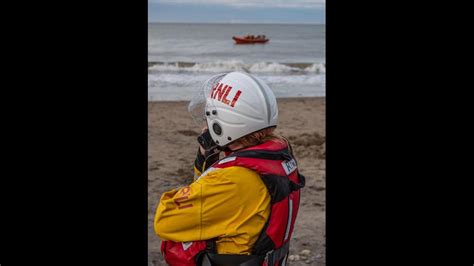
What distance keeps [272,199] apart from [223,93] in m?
0.61

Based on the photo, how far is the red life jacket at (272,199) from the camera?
2.71 metres

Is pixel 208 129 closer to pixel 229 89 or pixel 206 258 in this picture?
pixel 229 89

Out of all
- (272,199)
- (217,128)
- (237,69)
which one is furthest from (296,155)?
(237,69)

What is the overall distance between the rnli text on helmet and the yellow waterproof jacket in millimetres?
383

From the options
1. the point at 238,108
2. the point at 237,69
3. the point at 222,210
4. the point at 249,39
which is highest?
the point at 249,39

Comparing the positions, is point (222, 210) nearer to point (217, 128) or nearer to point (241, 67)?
point (217, 128)

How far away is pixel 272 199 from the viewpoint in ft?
8.89

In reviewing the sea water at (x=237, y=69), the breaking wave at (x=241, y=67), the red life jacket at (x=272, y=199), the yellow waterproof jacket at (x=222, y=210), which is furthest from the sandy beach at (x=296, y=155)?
the breaking wave at (x=241, y=67)

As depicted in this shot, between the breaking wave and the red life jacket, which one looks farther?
the breaking wave

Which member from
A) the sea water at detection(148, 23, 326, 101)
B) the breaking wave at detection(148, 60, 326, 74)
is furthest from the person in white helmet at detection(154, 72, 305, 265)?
the breaking wave at detection(148, 60, 326, 74)

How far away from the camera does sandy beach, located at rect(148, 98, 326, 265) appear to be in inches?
255

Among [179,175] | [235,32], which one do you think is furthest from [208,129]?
[235,32]

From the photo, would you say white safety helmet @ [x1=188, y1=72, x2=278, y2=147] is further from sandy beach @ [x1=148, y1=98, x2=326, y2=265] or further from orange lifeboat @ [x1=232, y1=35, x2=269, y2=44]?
orange lifeboat @ [x1=232, y1=35, x2=269, y2=44]

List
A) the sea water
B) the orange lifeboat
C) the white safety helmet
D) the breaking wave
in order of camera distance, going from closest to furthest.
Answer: the white safety helmet < the sea water < the breaking wave < the orange lifeboat
